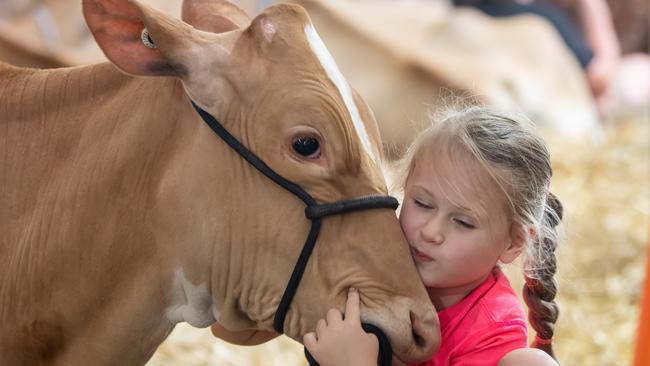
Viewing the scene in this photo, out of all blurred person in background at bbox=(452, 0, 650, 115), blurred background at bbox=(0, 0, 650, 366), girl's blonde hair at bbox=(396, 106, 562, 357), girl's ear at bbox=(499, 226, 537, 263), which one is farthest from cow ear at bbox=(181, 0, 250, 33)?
blurred person in background at bbox=(452, 0, 650, 115)

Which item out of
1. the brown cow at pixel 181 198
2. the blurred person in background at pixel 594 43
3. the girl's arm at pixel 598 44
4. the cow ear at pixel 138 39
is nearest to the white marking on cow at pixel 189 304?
the brown cow at pixel 181 198

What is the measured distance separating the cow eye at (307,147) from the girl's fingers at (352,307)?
1.05 ft

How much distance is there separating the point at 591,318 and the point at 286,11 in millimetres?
3278

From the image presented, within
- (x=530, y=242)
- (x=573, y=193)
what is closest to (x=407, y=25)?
(x=573, y=193)

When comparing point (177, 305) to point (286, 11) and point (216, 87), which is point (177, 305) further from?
point (286, 11)

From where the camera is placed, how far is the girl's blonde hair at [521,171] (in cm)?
244

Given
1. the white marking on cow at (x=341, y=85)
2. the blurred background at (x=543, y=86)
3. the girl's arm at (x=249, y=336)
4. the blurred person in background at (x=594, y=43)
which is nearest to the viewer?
the white marking on cow at (x=341, y=85)

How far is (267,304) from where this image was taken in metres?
2.40

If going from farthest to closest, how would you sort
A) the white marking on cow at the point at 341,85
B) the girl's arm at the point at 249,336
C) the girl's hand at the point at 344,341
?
the girl's arm at the point at 249,336
the white marking on cow at the point at 341,85
the girl's hand at the point at 344,341

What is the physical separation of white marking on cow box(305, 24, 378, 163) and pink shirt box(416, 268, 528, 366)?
1.41ft

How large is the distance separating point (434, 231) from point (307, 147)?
0.36 m

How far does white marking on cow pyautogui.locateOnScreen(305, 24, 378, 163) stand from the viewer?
238 cm

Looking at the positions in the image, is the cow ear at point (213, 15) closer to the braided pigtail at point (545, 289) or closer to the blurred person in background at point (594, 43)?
the braided pigtail at point (545, 289)

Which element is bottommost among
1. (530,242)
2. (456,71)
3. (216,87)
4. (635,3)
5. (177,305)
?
(635,3)
